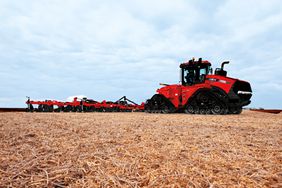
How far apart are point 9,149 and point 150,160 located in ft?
7.93

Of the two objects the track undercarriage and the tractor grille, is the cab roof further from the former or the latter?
the tractor grille

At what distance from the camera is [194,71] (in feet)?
49.5

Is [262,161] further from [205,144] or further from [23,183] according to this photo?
[23,183]

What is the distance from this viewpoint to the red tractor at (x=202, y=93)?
42.6 ft

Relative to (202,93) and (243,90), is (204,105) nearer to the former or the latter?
(202,93)

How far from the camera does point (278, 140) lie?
4.70m

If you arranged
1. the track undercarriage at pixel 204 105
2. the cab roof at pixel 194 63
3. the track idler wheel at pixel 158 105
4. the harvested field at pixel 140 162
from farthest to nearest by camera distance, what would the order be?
1. the track idler wheel at pixel 158 105
2. the cab roof at pixel 194 63
3. the track undercarriage at pixel 204 105
4. the harvested field at pixel 140 162

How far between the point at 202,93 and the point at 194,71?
6.20 ft

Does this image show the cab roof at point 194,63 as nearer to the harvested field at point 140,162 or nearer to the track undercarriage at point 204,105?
the track undercarriage at point 204,105

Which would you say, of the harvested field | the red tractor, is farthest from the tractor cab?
the harvested field

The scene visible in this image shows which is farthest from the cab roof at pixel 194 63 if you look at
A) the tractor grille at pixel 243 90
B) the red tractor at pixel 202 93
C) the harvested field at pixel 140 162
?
the harvested field at pixel 140 162

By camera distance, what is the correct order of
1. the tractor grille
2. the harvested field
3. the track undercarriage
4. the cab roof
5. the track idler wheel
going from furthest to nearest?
the track idler wheel
the cab roof
the tractor grille
the track undercarriage
the harvested field

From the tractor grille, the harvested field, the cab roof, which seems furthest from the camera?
the cab roof

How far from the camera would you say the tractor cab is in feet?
48.4
